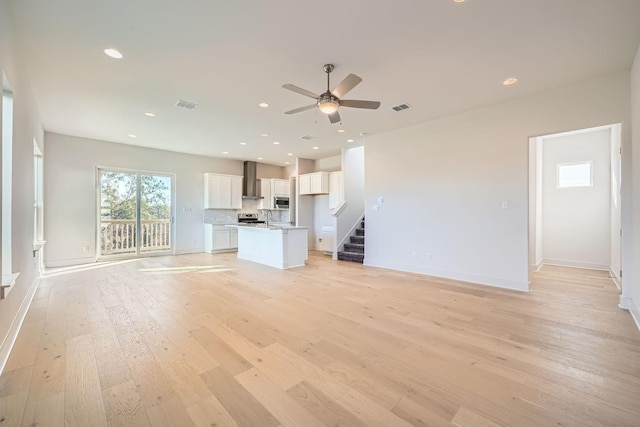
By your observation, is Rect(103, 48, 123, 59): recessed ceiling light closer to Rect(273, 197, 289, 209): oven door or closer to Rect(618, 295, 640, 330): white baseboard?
Rect(618, 295, 640, 330): white baseboard

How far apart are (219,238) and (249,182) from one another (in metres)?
2.20

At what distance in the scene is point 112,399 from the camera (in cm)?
181

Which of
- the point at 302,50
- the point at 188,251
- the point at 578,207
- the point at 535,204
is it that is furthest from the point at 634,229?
the point at 188,251

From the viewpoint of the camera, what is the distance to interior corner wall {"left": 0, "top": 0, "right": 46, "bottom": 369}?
7.82 ft

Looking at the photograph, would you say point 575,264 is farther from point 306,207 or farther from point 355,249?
point 306,207

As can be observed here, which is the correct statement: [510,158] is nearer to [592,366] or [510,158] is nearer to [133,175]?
[592,366]

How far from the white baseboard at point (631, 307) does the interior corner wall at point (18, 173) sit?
244 inches

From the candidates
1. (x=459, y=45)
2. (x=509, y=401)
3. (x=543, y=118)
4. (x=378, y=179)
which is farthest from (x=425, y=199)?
(x=509, y=401)

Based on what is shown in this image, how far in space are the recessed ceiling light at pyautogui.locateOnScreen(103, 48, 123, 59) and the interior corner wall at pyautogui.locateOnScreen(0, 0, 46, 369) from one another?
713mm

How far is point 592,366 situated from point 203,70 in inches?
196

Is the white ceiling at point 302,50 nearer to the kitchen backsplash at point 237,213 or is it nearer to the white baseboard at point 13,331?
the white baseboard at point 13,331

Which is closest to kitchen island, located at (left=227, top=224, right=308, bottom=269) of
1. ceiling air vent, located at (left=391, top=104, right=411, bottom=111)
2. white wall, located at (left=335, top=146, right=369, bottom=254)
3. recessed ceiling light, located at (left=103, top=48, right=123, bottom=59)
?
white wall, located at (left=335, top=146, right=369, bottom=254)

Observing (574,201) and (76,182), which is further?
(76,182)

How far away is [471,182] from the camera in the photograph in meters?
4.89
